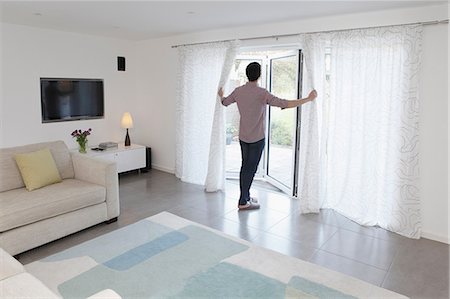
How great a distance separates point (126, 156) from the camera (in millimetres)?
5461

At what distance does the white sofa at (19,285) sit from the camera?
5.54ft

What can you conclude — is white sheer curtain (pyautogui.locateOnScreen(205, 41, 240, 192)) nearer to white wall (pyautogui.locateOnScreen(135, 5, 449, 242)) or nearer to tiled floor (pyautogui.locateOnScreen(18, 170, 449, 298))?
tiled floor (pyautogui.locateOnScreen(18, 170, 449, 298))

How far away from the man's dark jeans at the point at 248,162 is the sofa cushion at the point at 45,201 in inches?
62.1

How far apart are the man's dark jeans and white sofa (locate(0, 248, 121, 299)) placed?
258 centimetres

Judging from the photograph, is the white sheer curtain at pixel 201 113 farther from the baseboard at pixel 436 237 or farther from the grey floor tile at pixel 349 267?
the baseboard at pixel 436 237

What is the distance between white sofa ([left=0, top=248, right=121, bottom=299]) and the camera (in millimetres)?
1688

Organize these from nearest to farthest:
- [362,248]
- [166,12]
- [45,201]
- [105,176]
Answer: [45,201] < [362,248] < [105,176] < [166,12]

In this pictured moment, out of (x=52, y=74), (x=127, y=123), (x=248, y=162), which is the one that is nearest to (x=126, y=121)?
(x=127, y=123)

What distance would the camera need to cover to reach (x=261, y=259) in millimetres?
2885

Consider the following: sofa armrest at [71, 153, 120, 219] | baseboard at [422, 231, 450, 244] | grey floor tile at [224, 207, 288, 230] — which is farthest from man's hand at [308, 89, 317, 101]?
sofa armrest at [71, 153, 120, 219]

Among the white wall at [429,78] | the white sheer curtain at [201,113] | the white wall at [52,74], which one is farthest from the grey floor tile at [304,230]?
the white wall at [52,74]

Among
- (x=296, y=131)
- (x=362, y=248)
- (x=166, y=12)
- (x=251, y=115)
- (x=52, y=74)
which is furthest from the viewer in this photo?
(x=52, y=74)

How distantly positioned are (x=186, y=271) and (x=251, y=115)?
1.94 metres

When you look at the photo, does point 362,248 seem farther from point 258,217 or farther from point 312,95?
point 312,95
